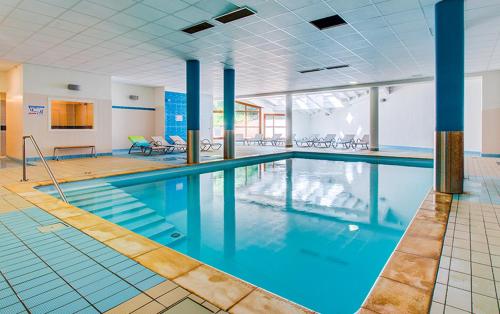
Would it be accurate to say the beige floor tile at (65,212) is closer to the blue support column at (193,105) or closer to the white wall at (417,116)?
the blue support column at (193,105)

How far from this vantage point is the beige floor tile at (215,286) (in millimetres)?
1645

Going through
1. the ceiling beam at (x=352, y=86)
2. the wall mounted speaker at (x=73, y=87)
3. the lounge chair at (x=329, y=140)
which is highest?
the ceiling beam at (x=352, y=86)

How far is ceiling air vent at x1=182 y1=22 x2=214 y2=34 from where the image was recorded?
5234 millimetres

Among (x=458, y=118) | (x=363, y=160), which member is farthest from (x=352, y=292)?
(x=363, y=160)

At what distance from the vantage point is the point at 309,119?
845 inches

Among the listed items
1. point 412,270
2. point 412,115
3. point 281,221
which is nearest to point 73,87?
point 281,221

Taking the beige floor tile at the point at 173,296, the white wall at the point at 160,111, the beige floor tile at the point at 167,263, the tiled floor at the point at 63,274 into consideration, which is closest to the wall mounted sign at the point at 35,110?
the white wall at the point at 160,111

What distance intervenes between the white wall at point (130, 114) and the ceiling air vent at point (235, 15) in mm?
8281

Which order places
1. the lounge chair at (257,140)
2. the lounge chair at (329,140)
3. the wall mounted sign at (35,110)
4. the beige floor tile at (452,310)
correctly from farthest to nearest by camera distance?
the lounge chair at (257,140)
the lounge chair at (329,140)
the wall mounted sign at (35,110)
the beige floor tile at (452,310)

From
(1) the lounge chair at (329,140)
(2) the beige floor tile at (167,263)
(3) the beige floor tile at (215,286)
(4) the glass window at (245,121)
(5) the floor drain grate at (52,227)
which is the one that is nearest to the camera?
(3) the beige floor tile at (215,286)

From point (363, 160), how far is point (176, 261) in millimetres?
9402

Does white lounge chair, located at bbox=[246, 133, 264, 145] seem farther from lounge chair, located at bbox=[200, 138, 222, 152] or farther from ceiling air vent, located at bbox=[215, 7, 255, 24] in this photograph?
ceiling air vent, located at bbox=[215, 7, 255, 24]

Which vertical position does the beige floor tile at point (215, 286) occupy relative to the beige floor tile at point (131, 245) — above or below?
below

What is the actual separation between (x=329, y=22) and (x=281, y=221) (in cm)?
361
